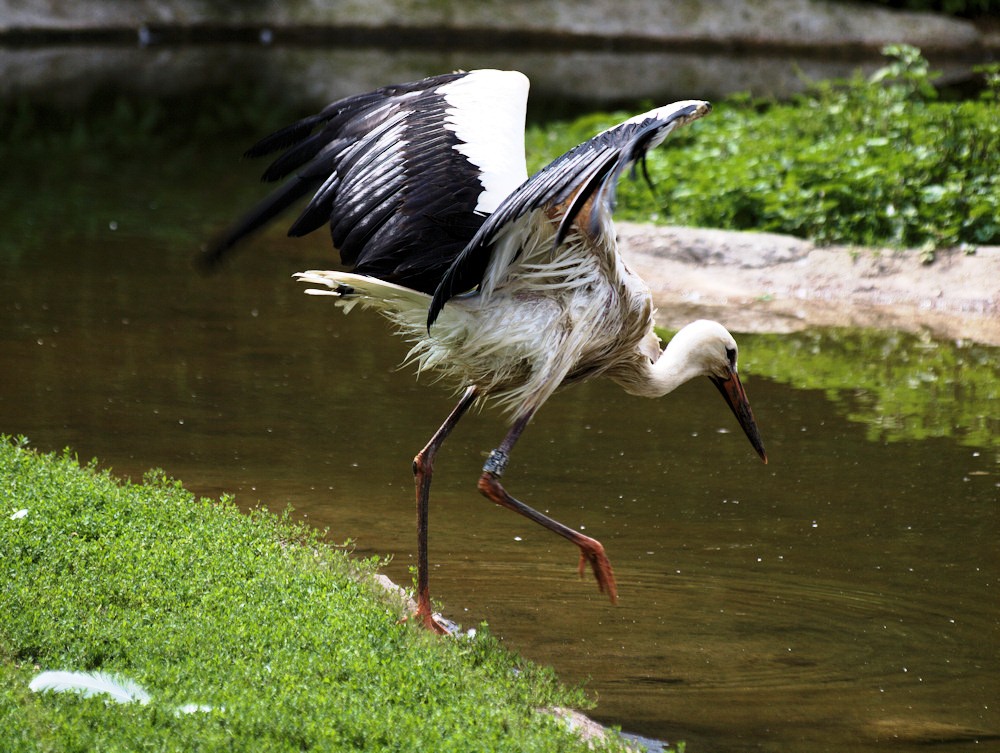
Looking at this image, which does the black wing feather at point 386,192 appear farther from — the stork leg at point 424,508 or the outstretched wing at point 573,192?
the stork leg at point 424,508

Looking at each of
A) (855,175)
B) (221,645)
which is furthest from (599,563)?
(855,175)

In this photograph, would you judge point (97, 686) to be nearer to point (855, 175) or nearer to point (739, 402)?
point (739, 402)

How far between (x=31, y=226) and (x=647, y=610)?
7290mm

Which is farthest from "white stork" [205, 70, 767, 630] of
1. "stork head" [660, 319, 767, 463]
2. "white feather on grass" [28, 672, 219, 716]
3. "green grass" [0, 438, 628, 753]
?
"white feather on grass" [28, 672, 219, 716]

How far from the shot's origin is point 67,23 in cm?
2142

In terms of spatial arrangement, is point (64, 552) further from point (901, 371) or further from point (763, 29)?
point (763, 29)

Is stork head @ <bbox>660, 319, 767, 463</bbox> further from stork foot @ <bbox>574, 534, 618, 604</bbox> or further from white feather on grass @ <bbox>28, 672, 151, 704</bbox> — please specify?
white feather on grass @ <bbox>28, 672, 151, 704</bbox>

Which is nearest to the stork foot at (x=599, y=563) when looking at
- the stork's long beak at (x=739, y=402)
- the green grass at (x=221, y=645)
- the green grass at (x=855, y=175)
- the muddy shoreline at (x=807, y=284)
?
the green grass at (x=221, y=645)

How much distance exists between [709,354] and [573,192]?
1350 mm

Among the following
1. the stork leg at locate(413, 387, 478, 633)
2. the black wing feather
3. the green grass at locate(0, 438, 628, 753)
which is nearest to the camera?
the green grass at locate(0, 438, 628, 753)

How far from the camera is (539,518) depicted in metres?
4.33

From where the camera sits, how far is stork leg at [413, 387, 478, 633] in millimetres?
4164

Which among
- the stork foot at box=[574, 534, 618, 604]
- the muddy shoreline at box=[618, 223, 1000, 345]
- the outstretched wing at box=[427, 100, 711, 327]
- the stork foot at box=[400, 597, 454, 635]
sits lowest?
the muddy shoreline at box=[618, 223, 1000, 345]

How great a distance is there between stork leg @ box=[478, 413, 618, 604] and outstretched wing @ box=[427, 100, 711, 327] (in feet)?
1.73
